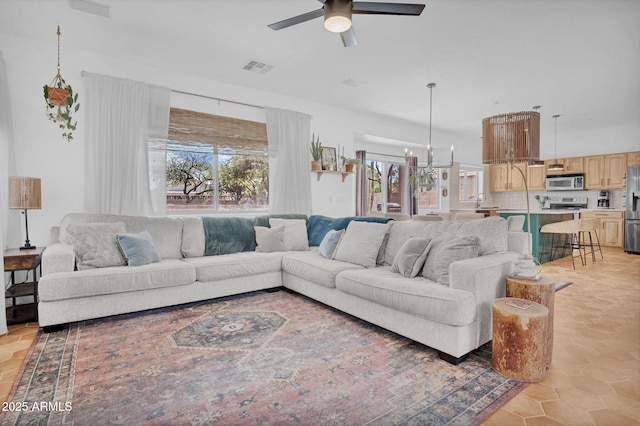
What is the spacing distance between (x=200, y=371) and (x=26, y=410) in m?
0.83

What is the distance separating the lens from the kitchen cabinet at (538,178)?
27.9 feet

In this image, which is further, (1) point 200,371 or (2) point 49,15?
(2) point 49,15

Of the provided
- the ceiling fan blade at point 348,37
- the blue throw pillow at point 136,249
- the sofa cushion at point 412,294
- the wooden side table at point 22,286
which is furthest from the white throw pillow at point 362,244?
the wooden side table at point 22,286

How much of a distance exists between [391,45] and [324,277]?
2.58 m

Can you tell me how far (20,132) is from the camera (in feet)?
11.0

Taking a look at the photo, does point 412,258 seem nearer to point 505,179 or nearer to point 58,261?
point 58,261

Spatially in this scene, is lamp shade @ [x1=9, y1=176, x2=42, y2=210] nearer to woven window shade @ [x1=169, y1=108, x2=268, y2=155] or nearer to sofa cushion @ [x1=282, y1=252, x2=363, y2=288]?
woven window shade @ [x1=169, y1=108, x2=268, y2=155]

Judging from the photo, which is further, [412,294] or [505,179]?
[505,179]

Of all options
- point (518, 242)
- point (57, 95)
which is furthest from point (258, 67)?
point (518, 242)

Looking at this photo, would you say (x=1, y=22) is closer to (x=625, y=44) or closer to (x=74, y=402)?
(x=74, y=402)

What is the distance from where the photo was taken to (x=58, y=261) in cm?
273

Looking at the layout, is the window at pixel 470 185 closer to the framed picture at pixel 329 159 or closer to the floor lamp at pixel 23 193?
the framed picture at pixel 329 159

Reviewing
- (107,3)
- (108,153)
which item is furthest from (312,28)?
(108,153)

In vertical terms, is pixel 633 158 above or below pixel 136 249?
above
